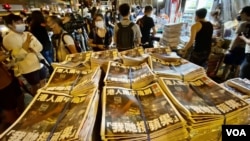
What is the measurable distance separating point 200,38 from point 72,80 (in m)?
2.52

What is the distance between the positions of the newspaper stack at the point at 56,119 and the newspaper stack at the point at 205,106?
0.33m

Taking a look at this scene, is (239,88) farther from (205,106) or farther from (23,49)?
(23,49)

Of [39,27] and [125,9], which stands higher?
[125,9]

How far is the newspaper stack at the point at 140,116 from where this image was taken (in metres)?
0.64

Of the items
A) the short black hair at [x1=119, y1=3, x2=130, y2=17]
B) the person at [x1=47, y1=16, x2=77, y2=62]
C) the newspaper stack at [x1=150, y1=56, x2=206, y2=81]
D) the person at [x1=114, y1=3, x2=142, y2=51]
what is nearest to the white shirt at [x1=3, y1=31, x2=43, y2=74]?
the person at [x1=47, y1=16, x2=77, y2=62]

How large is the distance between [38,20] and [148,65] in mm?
2851

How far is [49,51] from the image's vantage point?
147 inches

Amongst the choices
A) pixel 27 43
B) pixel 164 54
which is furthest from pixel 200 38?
pixel 27 43

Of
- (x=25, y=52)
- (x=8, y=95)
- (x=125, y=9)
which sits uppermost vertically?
(x=125, y=9)

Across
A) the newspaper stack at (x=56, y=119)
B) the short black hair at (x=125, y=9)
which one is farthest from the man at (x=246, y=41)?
the newspaper stack at (x=56, y=119)

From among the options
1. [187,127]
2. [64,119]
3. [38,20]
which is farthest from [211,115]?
[38,20]

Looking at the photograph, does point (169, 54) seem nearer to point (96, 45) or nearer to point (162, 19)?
point (96, 45)

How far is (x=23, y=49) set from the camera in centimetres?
247

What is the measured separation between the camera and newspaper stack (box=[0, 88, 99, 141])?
667 millimetres
